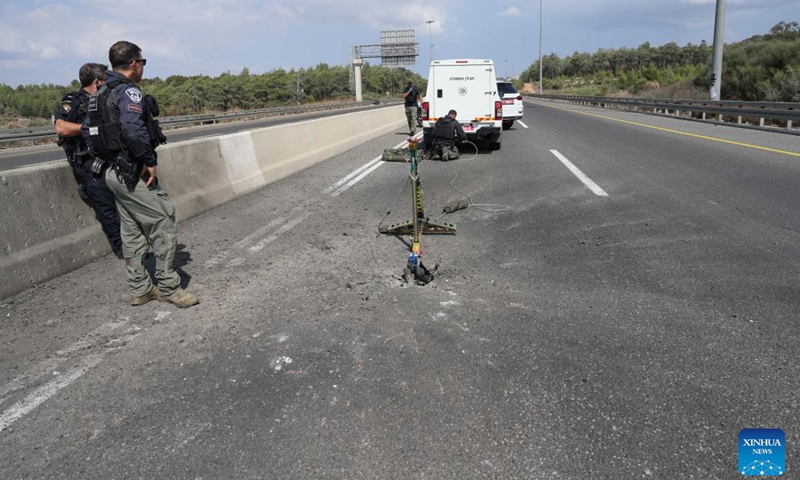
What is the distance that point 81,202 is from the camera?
5777 mm

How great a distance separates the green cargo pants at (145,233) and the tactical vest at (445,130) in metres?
8.94

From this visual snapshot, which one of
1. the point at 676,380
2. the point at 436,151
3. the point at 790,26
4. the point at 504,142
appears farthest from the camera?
the point at 790,26

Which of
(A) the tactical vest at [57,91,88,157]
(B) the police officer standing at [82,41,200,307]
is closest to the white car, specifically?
(A) the tactical vest at [57,91,88,157]

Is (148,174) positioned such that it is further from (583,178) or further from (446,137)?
(446,137)

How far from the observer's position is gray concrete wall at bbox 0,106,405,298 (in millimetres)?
4953

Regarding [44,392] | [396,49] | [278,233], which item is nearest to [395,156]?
[278,233]

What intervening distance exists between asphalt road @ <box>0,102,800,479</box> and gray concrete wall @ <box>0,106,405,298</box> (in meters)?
0.29

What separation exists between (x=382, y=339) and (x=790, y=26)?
168 feet

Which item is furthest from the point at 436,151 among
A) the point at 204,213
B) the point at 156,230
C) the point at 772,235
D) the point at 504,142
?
the point at 156,230

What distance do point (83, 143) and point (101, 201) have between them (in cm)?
60

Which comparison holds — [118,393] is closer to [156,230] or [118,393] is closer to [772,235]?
[156,230]

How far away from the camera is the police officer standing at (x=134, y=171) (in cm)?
413

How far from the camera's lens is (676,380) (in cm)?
319

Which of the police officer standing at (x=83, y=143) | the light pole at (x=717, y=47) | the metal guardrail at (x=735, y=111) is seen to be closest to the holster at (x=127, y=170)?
the police officer standing at (x=83, y=143)
